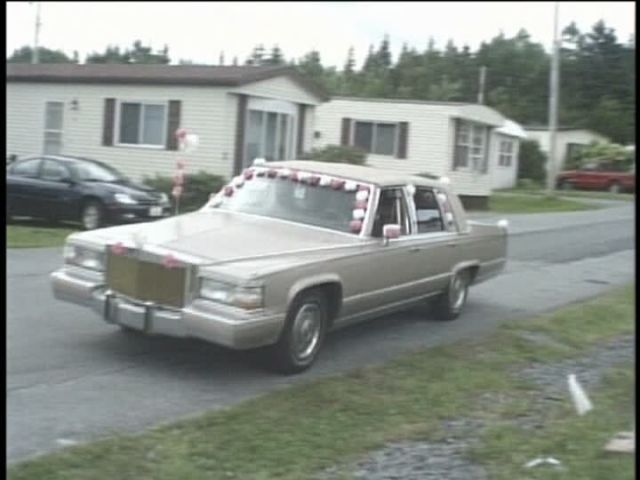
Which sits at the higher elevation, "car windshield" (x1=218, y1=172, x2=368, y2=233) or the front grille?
"car windshield" (x1=218, y1=172, x2=368, y2=233)

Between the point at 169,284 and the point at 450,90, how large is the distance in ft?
182

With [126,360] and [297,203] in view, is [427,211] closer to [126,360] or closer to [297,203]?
[297,203]

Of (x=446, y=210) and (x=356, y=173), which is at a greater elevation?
(x=356, y=173)

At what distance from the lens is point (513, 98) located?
64.2m

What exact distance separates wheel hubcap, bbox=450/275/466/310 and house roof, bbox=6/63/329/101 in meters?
13.5

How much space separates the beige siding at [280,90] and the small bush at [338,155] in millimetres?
1308

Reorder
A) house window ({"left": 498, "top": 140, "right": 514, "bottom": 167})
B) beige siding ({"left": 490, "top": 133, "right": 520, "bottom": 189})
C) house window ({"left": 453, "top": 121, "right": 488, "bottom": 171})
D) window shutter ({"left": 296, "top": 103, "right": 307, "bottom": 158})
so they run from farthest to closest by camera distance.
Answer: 1. house window ({"left": 498, "top": 140, "right": 514, "bottom": 167})
2. beige siding ({"left": 490, "top": 133, "right": 520, "bottom": 189})
3. house window ({"left": 453, "top": 121, "right": 488, "bottom": 171})
4. window shutter ({"left": 296, "top": 103, "right": 307, "bottom": 158})

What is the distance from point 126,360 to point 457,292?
3.84 meters

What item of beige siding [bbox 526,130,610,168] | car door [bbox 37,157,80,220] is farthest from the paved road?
beige siding [bbox 526,130,610,168]

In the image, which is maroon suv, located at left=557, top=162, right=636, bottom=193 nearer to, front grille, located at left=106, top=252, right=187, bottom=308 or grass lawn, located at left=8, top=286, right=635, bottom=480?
grass lawn, located at left=8, top=286, right=635, bottom=480

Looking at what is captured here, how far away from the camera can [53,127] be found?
25.7 metres

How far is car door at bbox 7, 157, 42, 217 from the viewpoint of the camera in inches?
688

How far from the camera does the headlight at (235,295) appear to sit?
7082 mm

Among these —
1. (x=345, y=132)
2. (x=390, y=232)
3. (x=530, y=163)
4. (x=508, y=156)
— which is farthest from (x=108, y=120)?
(x=530, y=163)
